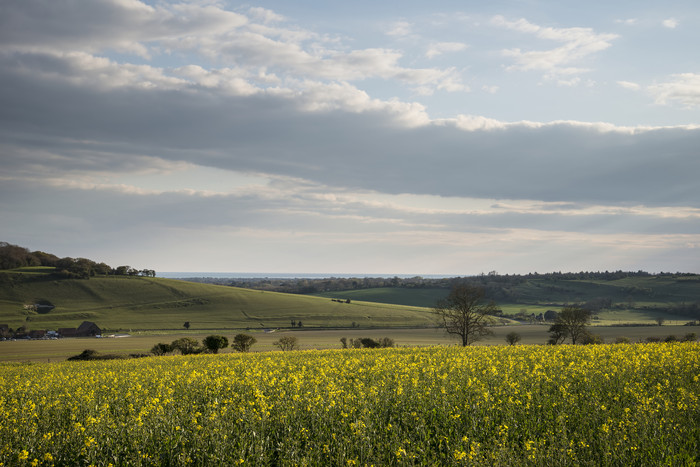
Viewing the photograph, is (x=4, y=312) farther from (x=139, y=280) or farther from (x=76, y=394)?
(x=76, y=394)

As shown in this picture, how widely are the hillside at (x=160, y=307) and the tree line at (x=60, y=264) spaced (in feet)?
17.9

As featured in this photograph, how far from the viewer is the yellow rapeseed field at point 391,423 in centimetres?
834

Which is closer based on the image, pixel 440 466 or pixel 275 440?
pixel 440 466

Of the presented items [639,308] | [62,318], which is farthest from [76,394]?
[639,308]

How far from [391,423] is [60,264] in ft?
631

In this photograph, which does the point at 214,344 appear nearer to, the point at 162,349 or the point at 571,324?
the point at 162,349

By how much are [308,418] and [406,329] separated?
112507 mm

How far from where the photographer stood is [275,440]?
31.8 ft

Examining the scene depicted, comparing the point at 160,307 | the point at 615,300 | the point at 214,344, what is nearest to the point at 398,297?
the point at 615,300

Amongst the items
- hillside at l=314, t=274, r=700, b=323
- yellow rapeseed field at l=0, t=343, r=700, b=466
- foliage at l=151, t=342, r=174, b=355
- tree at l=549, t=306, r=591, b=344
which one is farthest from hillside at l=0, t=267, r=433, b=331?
yellow rapeseed field at l=0, t=343, r=700, b=466

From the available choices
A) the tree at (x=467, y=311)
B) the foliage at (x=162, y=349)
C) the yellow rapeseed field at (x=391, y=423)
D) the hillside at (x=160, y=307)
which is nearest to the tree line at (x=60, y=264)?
the hillside at (x=160, y=307)

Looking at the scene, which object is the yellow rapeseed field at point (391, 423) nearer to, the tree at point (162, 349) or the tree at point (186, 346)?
the tree at point (186, 346)

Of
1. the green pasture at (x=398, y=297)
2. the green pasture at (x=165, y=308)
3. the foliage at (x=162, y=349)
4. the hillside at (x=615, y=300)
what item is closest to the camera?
the foliage at (x=162, y=349)

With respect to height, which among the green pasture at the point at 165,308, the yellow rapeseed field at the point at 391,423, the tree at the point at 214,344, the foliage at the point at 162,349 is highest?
the yellow rapeseed field at the point at 391,423
